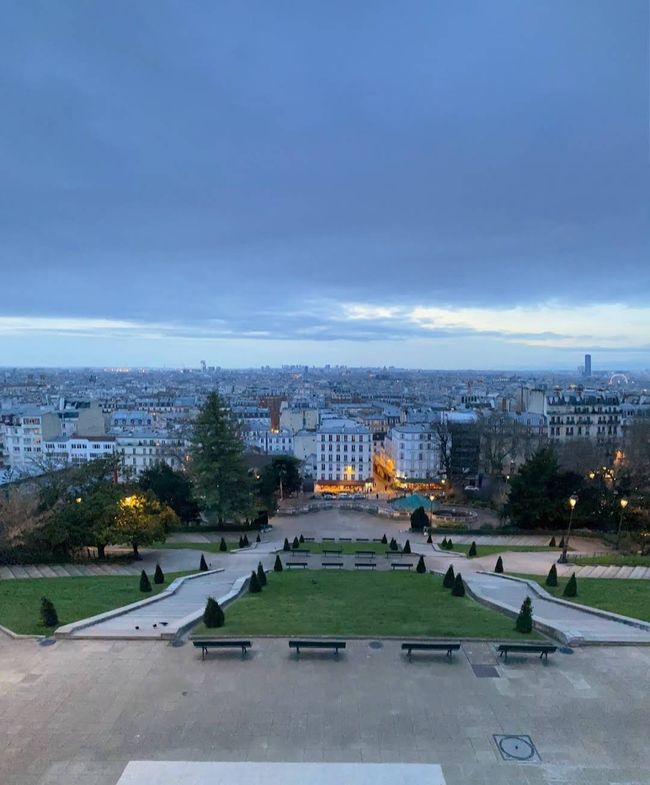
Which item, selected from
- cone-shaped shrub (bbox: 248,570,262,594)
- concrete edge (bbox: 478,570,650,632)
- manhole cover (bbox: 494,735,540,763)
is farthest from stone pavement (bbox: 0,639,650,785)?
cone-shaped shrub (bbox: 248,570,262,594)

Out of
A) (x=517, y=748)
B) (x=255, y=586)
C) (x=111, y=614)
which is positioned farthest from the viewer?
(x=255, y=586)

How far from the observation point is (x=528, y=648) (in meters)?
13.2

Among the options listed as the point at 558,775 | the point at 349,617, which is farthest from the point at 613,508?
the point at 558,775

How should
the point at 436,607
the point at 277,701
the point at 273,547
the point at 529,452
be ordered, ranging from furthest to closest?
the point at 529,452
the point at 273,547
the point at 436,607
the point at 277,701

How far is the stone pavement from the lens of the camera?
9516 mm

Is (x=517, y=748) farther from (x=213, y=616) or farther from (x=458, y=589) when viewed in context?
(x=458, y=589)

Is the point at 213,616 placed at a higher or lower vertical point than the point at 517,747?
lower

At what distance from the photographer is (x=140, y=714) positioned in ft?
35.8

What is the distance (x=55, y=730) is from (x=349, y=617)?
8548 mm

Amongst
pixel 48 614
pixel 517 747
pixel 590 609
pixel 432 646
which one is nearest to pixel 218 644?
pixel 432 646

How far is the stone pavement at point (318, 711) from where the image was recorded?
9516 millimetres

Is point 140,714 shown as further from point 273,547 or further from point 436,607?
point 273,547

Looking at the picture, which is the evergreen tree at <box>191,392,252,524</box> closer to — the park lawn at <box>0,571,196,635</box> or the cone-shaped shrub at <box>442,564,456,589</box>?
the park lawn at <box>0,571,196,635</box>

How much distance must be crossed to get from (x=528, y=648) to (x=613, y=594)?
8.96 metres
